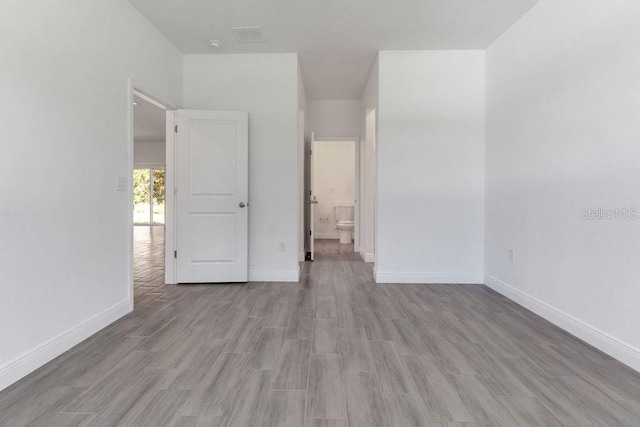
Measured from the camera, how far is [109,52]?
8.18 ft

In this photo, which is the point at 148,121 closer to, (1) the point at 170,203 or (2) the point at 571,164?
(1) the point at 170,203

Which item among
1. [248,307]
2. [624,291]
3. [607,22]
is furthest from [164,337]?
[607,22]

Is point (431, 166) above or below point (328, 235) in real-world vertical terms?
above

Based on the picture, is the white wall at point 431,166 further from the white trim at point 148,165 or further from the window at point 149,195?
the window at point 149,195

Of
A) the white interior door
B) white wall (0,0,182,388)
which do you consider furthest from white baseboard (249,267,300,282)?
white wall (0,0,182,388)

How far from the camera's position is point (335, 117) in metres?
5.58

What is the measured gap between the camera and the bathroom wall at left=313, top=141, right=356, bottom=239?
7.66 m

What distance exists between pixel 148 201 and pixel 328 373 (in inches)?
388

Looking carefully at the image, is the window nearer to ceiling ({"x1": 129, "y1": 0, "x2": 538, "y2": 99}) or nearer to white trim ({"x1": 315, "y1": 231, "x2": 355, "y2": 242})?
white trim ({"x1": 315, "y1": 231, "x2": 355, "y2": 242})

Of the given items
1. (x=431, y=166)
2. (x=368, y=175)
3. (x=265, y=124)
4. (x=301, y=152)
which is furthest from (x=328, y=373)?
(x=368, y=175)

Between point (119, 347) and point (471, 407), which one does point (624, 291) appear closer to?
point (471, 407)

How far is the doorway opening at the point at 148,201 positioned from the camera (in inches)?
147

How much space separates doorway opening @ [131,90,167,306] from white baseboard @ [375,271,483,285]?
2.43m

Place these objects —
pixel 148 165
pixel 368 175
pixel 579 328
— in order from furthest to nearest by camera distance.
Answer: pixel 148 165, pixel 368 175, pixel 579 328
